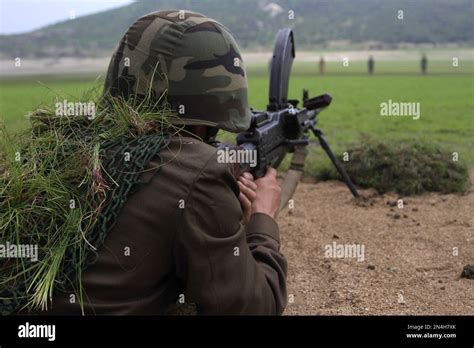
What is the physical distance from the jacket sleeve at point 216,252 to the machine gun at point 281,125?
84 cm

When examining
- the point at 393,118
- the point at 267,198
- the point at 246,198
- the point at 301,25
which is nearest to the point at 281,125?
the point at 267,198

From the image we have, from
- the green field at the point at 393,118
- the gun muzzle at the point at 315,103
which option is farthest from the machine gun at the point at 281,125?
the green field at the point at 393,118

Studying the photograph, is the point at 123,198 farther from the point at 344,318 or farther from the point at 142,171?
the point at 344,318

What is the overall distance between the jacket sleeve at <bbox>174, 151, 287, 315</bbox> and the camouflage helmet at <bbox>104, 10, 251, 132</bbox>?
1.31ft

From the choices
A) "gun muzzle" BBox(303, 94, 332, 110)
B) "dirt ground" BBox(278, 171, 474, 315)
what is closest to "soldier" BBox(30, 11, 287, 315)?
"dirt ground" BBox(278, 171, 474, 315)

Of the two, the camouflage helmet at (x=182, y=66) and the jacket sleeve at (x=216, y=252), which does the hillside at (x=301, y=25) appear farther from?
the jacket sleeve at (x=216, y=252)

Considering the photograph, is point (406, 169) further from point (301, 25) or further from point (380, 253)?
point (301, 25)

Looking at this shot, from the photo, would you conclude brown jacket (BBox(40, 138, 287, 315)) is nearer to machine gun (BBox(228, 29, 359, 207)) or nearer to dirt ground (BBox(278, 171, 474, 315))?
machine gun (BBox(228, 29, 359, 207))

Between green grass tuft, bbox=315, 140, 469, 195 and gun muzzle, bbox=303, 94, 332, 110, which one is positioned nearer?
gun muzzle, bbox=303, 94, 332, 110

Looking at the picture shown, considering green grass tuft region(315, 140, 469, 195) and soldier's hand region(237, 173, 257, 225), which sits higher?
soldier's hand region(237, 173, 257, 225)

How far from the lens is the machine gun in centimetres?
361

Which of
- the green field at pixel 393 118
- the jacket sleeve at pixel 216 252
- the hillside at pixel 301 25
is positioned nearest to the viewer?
the jacket sleeve at pixel 216 252

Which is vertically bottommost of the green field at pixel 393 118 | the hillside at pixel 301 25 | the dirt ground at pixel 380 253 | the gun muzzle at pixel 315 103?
the dirt ground at pixel 380 253

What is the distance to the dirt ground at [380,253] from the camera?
4086 millimetres
